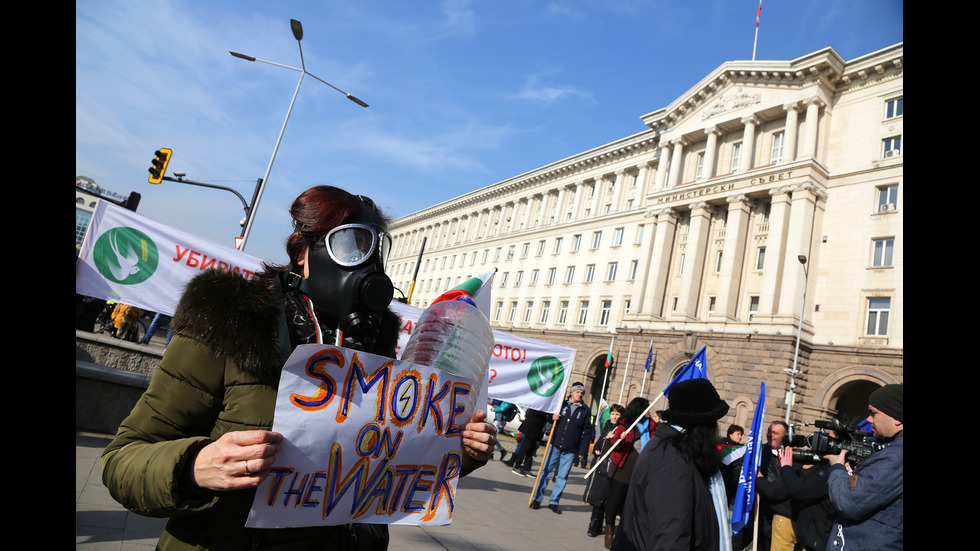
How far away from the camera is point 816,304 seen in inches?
1052

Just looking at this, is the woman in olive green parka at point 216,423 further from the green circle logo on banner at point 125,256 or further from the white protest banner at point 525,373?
the white protest banner at point 525,373

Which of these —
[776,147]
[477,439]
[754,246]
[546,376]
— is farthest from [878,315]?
[477,439]

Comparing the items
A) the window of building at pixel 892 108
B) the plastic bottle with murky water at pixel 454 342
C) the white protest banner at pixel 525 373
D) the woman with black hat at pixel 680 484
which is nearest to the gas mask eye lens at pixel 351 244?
the plastic bottle with murky water at pixel 454 342

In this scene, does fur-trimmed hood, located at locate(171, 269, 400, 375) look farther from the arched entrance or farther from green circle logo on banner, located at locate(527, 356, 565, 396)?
the arched entrance

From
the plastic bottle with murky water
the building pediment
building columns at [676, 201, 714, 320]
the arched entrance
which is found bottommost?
the plastic bottle with murky water

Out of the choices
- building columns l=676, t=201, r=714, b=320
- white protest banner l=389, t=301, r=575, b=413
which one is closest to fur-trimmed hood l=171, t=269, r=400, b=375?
white protest banner l=389, t=301, r=575, b=413

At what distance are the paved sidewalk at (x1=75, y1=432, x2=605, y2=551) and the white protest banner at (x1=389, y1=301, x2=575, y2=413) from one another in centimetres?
172

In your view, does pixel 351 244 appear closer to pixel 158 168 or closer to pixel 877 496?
pixel 877 496

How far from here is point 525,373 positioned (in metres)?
9.89

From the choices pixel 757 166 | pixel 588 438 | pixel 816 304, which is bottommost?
pixel 588 438

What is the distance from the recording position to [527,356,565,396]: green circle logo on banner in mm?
9945
